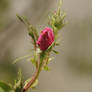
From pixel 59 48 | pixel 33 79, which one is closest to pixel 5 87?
pixel 33 79

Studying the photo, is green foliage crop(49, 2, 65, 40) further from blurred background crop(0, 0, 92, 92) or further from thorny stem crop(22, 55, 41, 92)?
blurred background crop(0, 0, 92, 92)

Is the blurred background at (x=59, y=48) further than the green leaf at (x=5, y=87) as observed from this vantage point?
Yes

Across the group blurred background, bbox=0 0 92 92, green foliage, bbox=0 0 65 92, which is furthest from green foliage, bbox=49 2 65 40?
blurred background, bbox=0 0 92 92

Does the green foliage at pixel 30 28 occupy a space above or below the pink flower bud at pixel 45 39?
above

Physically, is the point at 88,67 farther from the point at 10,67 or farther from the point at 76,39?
the point at 10,67

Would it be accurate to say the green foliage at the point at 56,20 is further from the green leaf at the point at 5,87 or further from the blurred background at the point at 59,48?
the blurred background at the point at 59,48

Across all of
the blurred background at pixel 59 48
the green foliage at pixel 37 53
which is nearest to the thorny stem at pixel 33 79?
the green foliage at pixel 37 53
